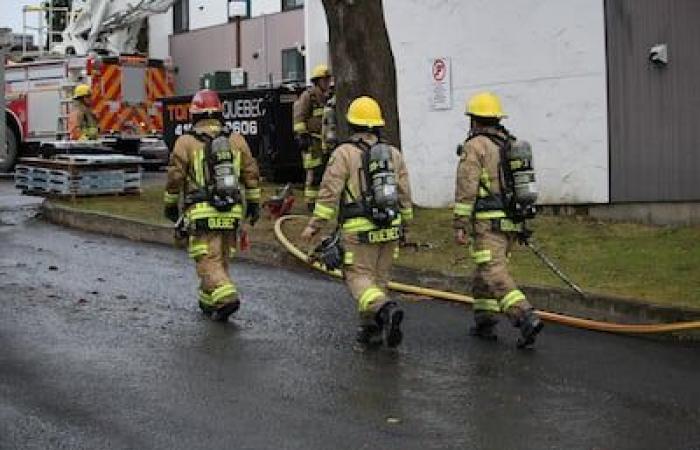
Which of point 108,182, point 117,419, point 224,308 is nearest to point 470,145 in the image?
point 224,308

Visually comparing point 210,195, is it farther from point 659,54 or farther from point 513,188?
point 659,54

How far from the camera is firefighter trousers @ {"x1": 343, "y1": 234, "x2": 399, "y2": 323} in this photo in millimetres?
7238

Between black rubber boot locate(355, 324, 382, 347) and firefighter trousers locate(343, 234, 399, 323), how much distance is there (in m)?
→ 0.07

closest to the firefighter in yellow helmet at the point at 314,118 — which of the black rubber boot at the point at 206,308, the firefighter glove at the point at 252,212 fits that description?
the firefighter glove at the point at 252,212

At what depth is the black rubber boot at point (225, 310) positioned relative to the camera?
8055 mm

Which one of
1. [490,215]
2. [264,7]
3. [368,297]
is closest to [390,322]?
[368,297]

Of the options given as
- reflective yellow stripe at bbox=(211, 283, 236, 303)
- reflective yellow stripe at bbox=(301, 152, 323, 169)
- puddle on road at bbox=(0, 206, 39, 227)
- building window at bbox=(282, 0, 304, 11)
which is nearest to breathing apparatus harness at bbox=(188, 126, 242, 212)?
reflective yellow stripe at bbox=(211, 283, 236, 303)

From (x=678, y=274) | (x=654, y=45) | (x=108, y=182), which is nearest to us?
(x=678, y=274)

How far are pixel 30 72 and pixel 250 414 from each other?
20040 mm

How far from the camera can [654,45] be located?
12023 mm

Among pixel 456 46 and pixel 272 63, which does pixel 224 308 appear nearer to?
pixel 456 46

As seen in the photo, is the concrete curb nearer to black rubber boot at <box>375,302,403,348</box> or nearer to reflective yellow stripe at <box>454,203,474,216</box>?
reflective yellow stripe at <box>454,203,474,216</box>

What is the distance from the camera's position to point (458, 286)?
9.49 metres

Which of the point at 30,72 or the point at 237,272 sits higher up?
the point at 30,72
